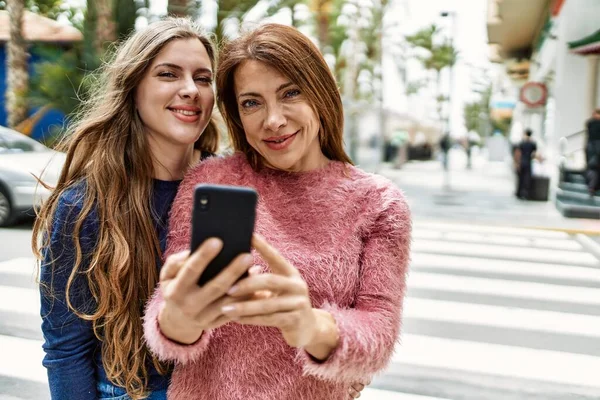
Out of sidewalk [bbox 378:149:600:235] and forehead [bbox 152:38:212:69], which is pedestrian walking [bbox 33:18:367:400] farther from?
sidewalk [bbox 378:149:600:235]

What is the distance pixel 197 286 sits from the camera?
884 mm

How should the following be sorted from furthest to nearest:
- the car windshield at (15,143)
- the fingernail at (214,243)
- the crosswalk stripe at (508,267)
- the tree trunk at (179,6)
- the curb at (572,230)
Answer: the curb at (572,230)
the car windshield at (15,143)
the tree trunk at (179,6)
the crosswalk stripe at (508,267)
the fingernail at (214,243)

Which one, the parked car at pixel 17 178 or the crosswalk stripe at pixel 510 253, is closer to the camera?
the crosswalk stripe at pixel 510 253

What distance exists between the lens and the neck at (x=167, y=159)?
163cm

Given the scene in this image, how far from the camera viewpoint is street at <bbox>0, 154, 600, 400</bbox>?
150 inches

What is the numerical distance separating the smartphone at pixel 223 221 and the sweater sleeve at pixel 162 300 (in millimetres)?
302

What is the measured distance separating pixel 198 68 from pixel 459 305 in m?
4.70

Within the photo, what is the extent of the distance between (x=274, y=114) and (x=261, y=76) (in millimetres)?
95

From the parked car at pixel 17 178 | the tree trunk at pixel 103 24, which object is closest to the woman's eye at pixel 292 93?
the parked car at pixel 17 178

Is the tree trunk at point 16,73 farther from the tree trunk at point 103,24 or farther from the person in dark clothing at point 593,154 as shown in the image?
the person in dark clothing at point 593,154


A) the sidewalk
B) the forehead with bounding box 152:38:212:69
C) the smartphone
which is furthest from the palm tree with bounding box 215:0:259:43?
the smartphone

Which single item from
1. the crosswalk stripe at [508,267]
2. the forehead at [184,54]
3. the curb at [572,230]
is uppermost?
the forehead at [184,54]

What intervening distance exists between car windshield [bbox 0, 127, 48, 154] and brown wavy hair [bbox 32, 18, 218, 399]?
777 centimetres

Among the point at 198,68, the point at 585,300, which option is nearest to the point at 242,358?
the point at 198,68
